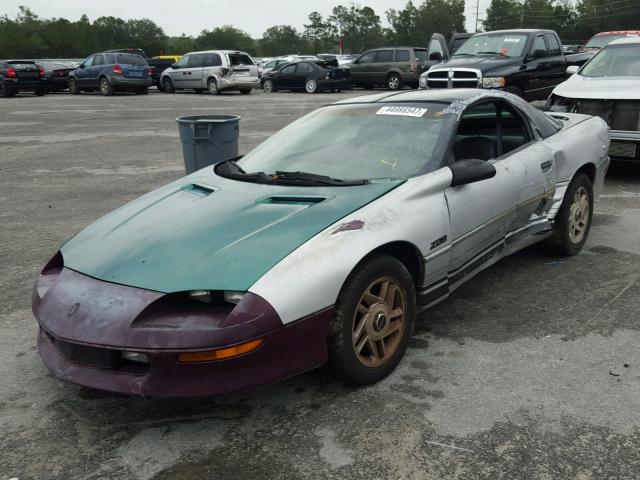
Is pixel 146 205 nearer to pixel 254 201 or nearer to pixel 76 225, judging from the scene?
pixel 254 201

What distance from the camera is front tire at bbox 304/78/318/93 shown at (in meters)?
24.0

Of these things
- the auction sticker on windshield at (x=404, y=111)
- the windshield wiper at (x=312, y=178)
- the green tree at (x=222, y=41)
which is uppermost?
the green tree at (x=222, y=41)

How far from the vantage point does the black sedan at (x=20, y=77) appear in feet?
78.2

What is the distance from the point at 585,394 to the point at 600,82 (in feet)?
19.7

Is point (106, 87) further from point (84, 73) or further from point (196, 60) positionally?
point (196, 60)

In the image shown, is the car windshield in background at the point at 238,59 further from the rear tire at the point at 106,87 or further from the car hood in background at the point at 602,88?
the car hood in background at the point at 602,88

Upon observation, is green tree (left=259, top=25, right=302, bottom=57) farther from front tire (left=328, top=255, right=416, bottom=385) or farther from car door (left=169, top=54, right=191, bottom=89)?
front tire (left=328, top=255, right=416, bottom=385)

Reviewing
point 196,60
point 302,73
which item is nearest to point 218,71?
point 196,60

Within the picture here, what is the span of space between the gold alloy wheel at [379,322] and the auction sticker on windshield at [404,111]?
1.33m

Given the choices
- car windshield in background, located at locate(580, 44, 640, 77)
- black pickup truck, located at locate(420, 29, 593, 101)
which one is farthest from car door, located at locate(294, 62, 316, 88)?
car windshield in background, located at locate(580, 44, 640, 77)

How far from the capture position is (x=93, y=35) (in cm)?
8194

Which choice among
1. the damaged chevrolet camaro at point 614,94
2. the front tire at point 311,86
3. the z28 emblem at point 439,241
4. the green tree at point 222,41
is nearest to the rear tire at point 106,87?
the front tire at point 311,86

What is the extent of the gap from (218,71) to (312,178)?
20.9m

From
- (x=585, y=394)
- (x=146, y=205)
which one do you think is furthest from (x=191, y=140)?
(x=585, y=394)
